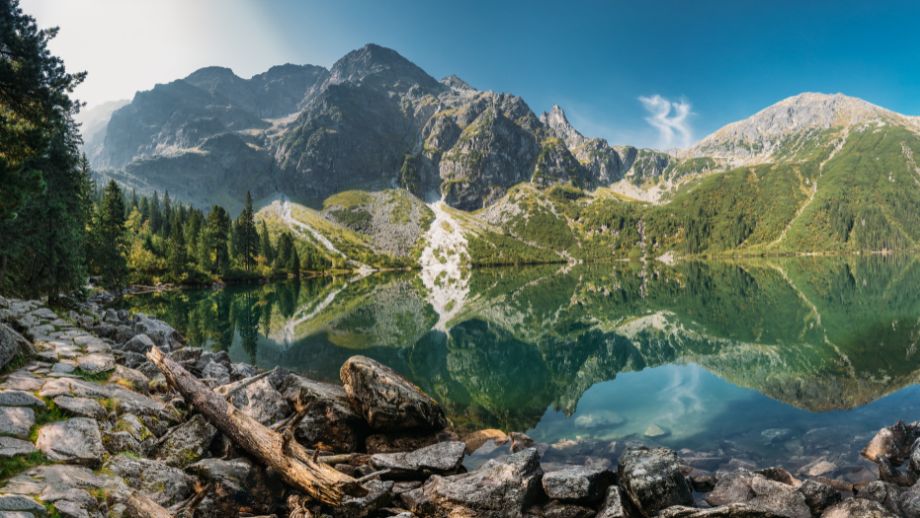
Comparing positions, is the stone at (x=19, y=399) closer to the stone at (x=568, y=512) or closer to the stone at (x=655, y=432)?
the stone at (x=568, y=512)

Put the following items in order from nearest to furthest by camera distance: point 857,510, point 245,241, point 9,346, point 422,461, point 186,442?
point 857,510, point 186,442, point 422,461, point 9,346, point 245,241

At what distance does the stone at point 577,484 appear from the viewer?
11.9 metres

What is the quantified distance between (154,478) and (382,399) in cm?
697

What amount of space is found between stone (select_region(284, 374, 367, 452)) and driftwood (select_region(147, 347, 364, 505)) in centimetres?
219

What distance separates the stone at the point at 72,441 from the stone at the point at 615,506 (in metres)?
12.4

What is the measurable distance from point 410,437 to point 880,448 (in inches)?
669

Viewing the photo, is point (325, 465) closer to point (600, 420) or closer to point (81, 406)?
point (81, 406)

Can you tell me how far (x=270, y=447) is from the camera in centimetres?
1203

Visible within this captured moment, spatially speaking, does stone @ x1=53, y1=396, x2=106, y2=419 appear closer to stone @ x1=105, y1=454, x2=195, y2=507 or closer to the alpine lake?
stone @ x1=105, y1=454, x2=195, y2=507

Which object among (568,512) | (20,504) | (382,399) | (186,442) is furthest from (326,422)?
(20,504)

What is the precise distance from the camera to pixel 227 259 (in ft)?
384

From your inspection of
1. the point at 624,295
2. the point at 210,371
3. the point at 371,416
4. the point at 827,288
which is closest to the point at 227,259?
the point at 624,295

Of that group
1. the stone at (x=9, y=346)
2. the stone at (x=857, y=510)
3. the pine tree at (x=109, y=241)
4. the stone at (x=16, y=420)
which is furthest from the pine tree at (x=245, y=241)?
the stone at (x=857, y=510)

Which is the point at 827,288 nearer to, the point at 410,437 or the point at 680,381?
the point at 680,381
